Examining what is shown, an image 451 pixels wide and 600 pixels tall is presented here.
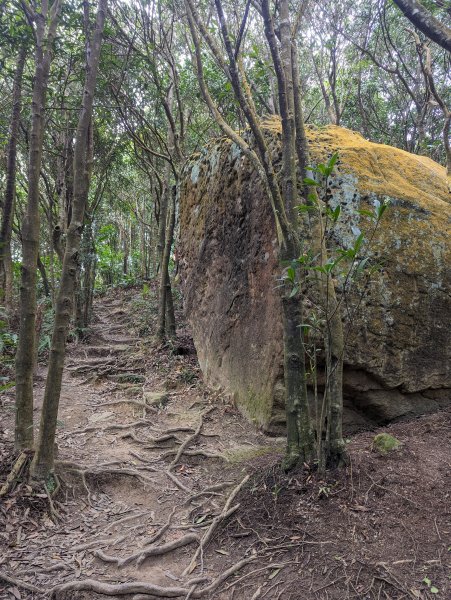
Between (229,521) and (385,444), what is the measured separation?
1.49 m

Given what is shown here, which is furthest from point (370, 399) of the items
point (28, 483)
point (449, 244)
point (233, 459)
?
point (28, 483)

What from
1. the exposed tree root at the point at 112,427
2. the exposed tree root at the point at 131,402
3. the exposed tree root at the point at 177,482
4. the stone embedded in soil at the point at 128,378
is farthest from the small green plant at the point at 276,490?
the stone embedded in soil at the point at 128,378

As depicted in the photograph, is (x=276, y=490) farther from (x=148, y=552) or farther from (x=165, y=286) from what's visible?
A: (x=165, y=286)

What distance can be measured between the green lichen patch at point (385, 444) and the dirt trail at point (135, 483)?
1214 mm

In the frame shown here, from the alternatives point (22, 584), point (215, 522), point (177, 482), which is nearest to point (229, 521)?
point (215, 522)

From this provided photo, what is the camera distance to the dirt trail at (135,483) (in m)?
2.94

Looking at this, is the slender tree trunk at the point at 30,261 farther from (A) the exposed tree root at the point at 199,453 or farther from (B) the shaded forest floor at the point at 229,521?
(A) the exposed tree root at the point at 199,453

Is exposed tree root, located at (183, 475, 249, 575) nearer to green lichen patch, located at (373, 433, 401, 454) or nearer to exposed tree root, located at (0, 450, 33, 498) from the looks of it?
green lichen patch, located at (373, 433, 401, 454)

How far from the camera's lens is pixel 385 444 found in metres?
3.69

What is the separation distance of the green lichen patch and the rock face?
0.87 m

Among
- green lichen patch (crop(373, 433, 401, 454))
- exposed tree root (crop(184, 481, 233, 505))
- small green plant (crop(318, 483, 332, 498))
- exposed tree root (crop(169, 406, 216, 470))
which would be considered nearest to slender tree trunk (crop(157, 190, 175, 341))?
exposed tree root (crop(169, 406, 216, 470))

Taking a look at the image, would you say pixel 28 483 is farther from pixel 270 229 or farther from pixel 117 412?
pixel 270 229

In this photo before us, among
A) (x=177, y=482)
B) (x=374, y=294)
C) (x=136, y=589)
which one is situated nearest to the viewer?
(x=136, y=589)

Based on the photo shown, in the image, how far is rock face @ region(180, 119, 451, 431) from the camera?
14.9 feet
